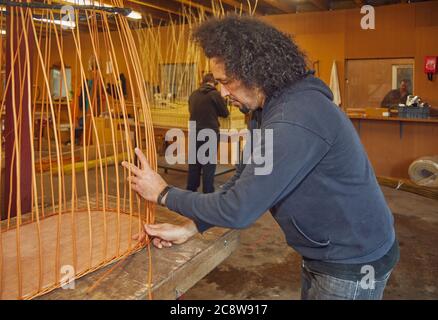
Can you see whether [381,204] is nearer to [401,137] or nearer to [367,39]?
[401,137]

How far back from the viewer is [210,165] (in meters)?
4.14

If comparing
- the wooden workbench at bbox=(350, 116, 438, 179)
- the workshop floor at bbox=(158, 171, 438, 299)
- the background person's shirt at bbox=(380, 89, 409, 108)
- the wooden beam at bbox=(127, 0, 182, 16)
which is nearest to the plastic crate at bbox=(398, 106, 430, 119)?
the wooden workbench at bbox=(350, 116, 438, 179)

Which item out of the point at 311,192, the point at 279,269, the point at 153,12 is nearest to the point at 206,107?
the point at 279,269

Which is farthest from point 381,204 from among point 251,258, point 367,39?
point 367,39

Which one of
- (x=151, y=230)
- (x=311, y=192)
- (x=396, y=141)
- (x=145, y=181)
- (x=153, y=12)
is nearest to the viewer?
(x=311, y=192)

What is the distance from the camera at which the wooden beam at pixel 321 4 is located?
534 centimetres

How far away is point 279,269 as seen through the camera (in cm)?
274

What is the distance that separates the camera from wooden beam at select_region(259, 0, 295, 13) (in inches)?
213

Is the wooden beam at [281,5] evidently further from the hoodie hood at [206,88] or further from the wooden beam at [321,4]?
the hoodie hood at [206,88]

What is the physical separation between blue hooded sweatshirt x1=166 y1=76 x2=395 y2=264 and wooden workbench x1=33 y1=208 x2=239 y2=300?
0.22 metres

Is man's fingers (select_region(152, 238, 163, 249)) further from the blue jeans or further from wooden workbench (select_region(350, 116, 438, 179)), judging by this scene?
wooden workbench (select_region(350, 116, 438, 179))

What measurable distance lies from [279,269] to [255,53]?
200 centimetres

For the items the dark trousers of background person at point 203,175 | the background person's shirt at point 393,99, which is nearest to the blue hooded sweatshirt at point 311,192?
the dark trousers of background person at point 203,175

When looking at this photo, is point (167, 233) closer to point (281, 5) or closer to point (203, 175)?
point (203, 175)
